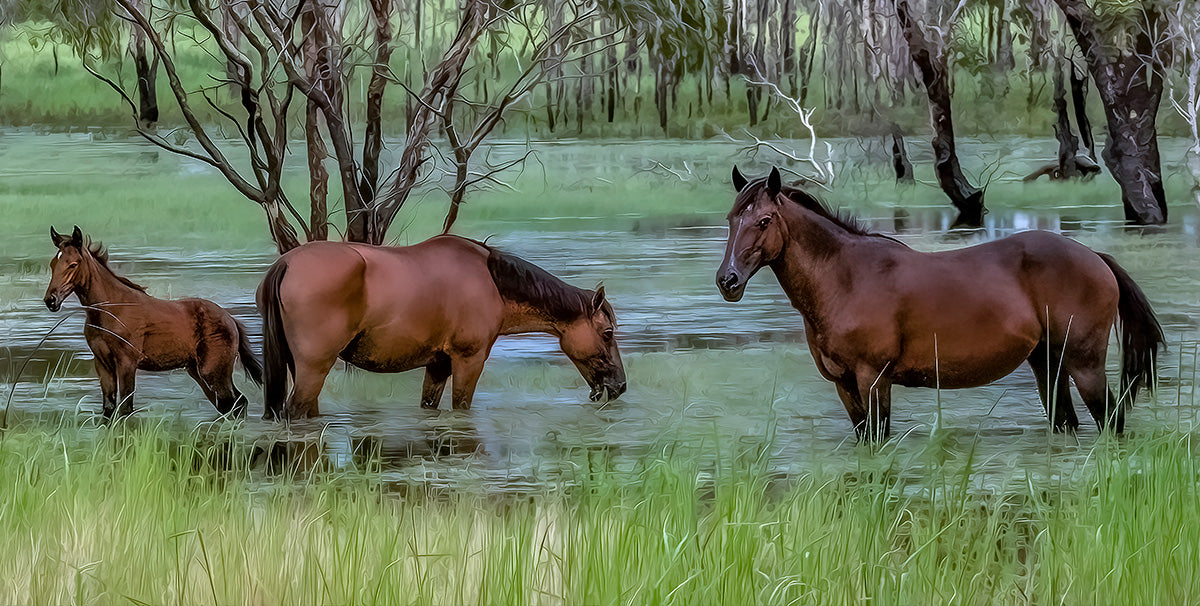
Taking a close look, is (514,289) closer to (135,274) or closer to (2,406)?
(2,406)

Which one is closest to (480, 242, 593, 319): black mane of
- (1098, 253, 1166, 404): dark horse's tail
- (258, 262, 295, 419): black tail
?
→ (258, 262, 295, 419): black tail

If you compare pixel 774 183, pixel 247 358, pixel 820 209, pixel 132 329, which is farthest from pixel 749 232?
pixel 132 329

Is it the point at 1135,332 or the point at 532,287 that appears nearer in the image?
the point at 1135,332

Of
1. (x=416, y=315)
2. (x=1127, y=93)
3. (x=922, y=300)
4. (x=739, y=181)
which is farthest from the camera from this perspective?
(x=1127, y=93)

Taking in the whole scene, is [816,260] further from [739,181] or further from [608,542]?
[608,542]

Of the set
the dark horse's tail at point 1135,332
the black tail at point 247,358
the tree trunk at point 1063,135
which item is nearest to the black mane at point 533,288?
the black tail at point 247,358

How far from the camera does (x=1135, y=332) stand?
14.2 ft

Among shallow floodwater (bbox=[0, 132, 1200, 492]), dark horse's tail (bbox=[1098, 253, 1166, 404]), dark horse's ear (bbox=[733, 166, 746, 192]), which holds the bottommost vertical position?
shallow floodwater (bbox=[0, 132, 1200, 492])

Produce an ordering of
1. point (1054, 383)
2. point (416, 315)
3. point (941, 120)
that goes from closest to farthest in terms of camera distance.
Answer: point (1054, 383)
point (416, 315)
point (941, 120)

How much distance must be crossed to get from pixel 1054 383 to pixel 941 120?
406cm

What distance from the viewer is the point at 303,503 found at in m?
3.50

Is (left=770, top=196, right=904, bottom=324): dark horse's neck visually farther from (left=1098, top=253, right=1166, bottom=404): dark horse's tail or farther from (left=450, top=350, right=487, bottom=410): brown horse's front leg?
(left=450, top=350, right=487, bottom=410): brown horse's front leg

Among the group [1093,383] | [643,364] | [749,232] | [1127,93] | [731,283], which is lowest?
[643,364]

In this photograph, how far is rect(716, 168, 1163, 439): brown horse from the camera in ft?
13.7
